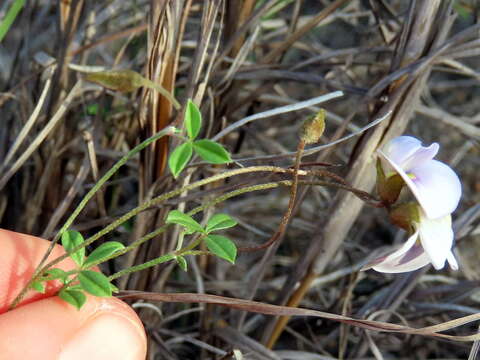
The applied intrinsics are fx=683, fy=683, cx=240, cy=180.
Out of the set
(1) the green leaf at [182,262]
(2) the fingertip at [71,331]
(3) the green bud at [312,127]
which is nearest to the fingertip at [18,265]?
(2) the fingertip at [71,331]

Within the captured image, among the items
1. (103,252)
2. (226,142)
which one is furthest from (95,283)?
(226,142)

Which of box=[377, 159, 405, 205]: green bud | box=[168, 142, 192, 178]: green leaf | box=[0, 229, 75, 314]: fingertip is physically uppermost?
box=[168, 142, 192, 178]: green leaf

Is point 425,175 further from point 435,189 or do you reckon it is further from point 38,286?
point 38,286

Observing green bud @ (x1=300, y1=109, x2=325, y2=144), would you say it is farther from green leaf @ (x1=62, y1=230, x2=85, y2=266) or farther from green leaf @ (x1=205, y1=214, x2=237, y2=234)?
green leaf @ (x1=62, y1=230, x2=85, y2=266)

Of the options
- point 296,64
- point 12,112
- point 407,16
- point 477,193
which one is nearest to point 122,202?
point 12,112

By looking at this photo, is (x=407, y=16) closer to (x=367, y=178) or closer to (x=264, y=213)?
(x=367, y=178)

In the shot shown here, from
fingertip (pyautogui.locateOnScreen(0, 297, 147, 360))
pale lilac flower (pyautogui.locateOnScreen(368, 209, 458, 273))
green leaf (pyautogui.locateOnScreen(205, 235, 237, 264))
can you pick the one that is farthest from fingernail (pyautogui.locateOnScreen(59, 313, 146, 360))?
pale lilac flower (pyautogui.locateOnScreen(368, 209, 458, 273))
